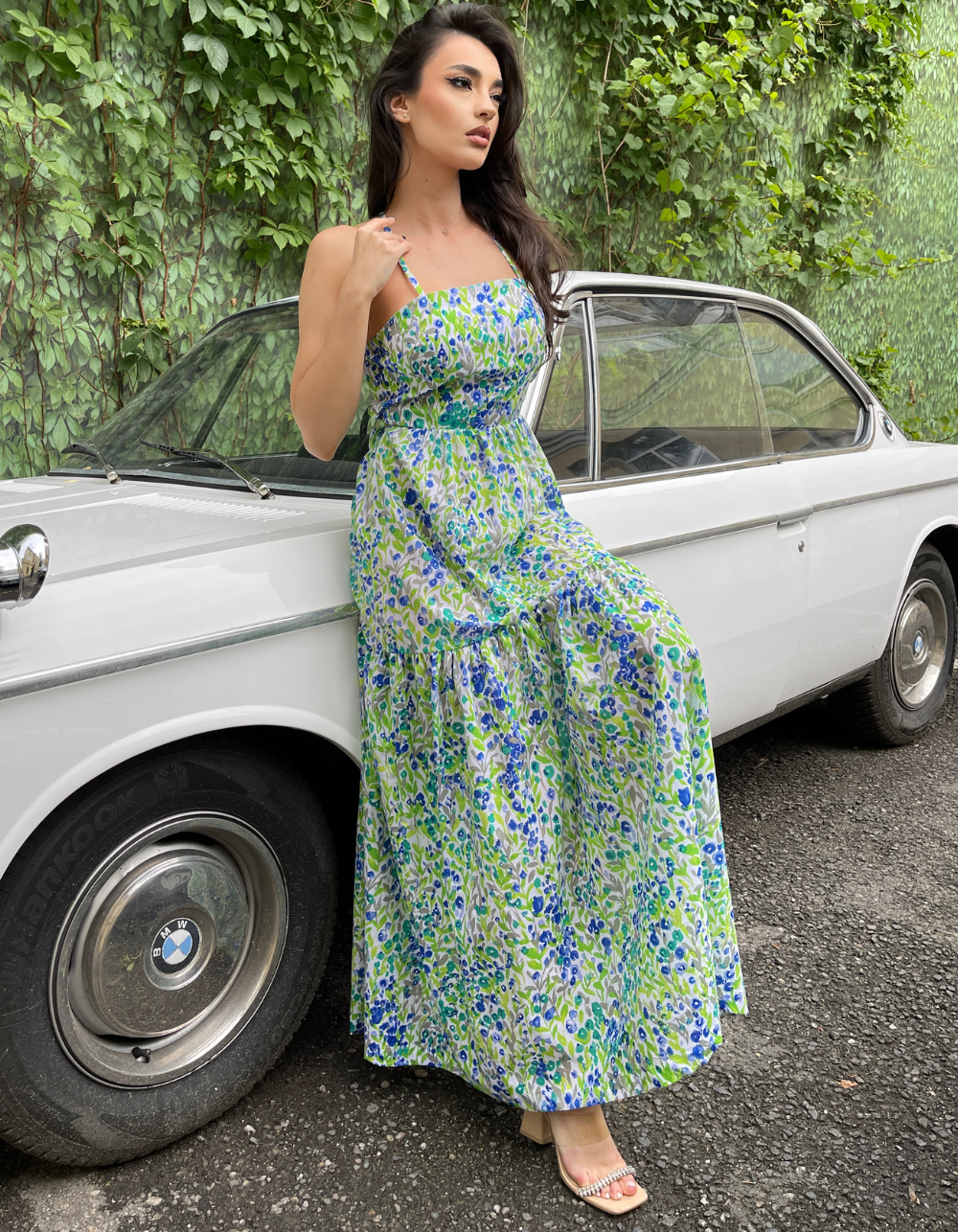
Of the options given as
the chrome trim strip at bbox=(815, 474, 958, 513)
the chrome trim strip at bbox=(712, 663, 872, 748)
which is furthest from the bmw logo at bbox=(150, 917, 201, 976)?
the chrome trim strip at bbox=(815, 474, 958, 513)

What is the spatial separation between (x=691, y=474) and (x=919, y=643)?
170cm

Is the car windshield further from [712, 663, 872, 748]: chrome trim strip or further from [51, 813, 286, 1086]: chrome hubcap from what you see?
[712, 663, 872, 748]: chrome trim strip

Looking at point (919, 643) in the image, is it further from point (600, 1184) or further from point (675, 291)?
point (600, 1184)

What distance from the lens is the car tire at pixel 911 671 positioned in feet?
12.6

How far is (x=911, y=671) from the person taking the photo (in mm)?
4020

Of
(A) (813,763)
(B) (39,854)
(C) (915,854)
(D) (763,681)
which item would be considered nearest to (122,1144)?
(B) (39,854)

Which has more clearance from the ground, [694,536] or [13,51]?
[13,51]

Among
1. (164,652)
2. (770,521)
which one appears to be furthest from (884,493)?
(164,652)

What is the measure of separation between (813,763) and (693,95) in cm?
385

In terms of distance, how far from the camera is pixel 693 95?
19.1 feet

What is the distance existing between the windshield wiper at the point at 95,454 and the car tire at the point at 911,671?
2.57 metres

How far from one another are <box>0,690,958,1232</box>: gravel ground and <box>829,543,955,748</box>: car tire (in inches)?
45.1

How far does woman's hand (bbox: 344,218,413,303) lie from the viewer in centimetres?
174

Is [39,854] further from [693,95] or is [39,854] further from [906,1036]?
[693,95]
